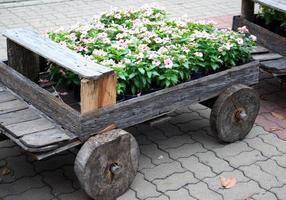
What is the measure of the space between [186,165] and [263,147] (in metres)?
0.70

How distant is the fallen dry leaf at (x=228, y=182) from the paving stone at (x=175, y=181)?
176mm

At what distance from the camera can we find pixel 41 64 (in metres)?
4.08

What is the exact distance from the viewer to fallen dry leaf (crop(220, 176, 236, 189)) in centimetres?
370

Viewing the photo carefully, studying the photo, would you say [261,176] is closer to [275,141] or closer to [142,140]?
[275,141]

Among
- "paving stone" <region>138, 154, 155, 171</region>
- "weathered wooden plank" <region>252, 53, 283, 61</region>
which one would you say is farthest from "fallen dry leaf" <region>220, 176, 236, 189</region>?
"weathered wooden plank" <region>252, 53, 283, 61</region>

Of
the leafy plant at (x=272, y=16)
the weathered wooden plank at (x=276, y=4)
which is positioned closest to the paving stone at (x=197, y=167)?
the weathered wooden plank at (x=276, y=4)

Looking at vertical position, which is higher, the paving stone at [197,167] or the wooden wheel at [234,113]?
the wooden wheel at [234,113]

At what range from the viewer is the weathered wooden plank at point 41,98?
3270mm

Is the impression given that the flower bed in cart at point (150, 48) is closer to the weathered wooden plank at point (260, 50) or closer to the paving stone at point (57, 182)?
the weathered wooden plank at point (260, 50)

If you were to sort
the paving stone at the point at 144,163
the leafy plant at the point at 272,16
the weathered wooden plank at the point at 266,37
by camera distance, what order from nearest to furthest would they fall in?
the paving stone at the point at 144,163 → the weathered wooden plank at the point at 266,37 → the leafy plant at the point at 272,16

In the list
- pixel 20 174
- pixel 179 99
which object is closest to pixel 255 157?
pixel 179 99

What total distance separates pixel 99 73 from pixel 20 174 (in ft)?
3.42

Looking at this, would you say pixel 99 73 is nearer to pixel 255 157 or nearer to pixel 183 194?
pixel 183 194

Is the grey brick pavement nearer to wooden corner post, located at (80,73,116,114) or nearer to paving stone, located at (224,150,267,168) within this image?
paving stone, located at (224,150,267,168)
